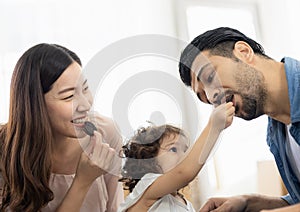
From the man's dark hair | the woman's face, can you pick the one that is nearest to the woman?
the woman's face

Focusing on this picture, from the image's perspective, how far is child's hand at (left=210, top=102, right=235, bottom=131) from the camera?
1.00 metres

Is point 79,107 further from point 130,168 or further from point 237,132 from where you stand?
point 237,132

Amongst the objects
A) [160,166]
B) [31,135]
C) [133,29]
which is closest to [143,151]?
[160,166]

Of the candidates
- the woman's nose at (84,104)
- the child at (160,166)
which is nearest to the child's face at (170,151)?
the child at (160,166)

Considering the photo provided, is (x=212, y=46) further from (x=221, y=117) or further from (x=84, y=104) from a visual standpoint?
(x=84, y=104)

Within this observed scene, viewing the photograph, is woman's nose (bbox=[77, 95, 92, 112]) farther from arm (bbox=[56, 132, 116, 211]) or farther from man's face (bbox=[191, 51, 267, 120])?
man's face (bbox=[191, 51, 267, 120])

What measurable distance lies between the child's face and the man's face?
129mm

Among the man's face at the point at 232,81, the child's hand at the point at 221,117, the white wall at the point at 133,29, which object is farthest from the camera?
the white wall at the point at 133,29

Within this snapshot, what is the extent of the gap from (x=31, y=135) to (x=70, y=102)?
150 mm

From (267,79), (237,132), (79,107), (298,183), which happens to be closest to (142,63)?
(79,107)

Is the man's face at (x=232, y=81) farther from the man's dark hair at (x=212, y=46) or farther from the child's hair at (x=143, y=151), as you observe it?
the child's hair at (x=143, y=151)

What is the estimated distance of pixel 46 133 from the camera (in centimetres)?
124

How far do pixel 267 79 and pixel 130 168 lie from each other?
405 millimetres

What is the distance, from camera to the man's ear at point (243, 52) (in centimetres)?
116
